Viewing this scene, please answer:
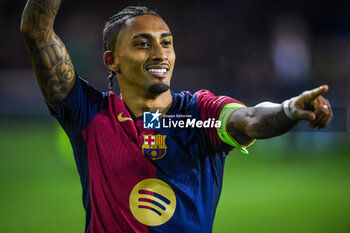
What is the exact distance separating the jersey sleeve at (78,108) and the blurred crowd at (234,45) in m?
3.62

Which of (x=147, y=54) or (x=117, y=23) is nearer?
(x=147, y=54)

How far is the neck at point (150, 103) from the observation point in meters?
1.91

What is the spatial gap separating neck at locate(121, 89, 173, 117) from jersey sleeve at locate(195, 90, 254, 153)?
17 cm

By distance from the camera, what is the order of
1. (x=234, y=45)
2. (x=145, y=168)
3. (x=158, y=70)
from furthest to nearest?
(x=234, y=45)
(x=158, y=70)
(x=145, y=168)

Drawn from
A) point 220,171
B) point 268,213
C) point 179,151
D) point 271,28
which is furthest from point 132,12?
point 271,28

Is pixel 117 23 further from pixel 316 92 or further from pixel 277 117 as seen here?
pixel 316 92

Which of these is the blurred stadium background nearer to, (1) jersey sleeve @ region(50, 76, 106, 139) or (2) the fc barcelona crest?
(2) the fc barcelona crest

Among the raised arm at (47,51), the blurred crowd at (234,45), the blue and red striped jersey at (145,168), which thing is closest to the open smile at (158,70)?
the blue and red striped jersey at (145,168)

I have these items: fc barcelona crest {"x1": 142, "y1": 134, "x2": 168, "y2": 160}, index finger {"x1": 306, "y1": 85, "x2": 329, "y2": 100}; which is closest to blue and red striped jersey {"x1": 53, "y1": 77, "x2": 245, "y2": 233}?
fc barcelona crest {"x1": 142, "y1": 134, "x2": 168, "y2": 160}

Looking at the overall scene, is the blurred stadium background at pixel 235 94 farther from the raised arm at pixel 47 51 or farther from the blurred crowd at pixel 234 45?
the raised arm at pixel 47 51

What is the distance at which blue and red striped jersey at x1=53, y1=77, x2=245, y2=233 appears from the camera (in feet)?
5.76

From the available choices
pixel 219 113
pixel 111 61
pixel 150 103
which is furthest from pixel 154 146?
pixel 111 61

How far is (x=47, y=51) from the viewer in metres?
1.66

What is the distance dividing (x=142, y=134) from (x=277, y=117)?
0.69 m
